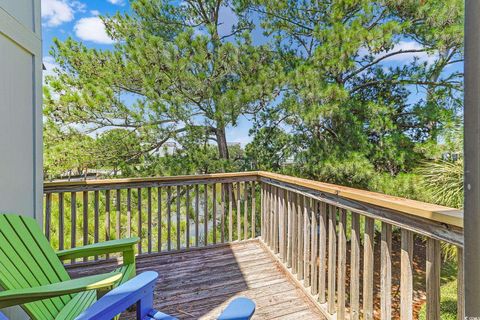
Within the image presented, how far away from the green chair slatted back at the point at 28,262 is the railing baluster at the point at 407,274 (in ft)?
5.87

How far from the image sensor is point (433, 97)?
5.60 m

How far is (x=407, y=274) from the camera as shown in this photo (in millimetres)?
1228

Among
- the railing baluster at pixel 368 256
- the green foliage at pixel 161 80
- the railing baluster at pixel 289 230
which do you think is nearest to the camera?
the railing baluster at pixel 368 256

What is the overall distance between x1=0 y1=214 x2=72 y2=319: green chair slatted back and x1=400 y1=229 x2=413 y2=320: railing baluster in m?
1.79

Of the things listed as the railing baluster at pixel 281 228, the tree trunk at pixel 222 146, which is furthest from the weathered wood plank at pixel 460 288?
the tree trunk at pixel 222 146

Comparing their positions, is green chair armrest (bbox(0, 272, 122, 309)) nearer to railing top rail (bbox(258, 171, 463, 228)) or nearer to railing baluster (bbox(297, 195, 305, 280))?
railing top rail (bbox(258, 171, 463, 228))

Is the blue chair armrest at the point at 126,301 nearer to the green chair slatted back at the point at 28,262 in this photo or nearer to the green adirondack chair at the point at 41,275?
the green adirondack chair at the point at 41,275

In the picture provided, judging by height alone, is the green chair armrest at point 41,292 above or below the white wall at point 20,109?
below

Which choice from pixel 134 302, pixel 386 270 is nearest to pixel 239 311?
pixel 134 302

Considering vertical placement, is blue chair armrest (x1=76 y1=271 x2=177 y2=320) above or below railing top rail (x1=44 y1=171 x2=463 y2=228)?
below

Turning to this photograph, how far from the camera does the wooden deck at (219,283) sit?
6.54 ft

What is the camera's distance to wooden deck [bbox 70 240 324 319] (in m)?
1.99

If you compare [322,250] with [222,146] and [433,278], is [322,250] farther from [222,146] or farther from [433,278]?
[222,146]

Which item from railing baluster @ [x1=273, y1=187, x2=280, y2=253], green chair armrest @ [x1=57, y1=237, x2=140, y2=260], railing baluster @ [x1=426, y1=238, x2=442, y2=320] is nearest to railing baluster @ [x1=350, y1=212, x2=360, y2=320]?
railing baluster @ [x1=426, y1=238, x2=442, y2=320]
